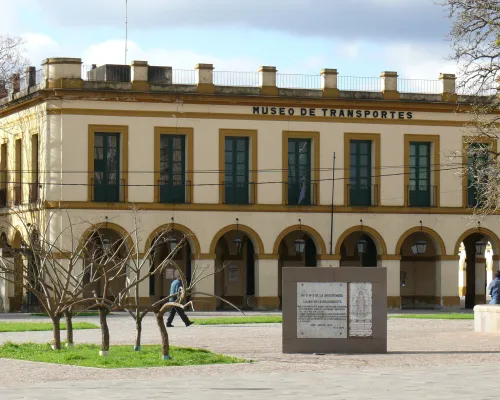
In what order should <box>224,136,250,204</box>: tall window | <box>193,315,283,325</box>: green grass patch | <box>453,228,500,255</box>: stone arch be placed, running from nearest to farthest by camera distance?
<box>193,315,283,325</box>: green grass patch < <box>224,136,250,204</box>: tall window < <box>453,228,500,255</box>: stone arch

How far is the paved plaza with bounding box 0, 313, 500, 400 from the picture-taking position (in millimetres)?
17531

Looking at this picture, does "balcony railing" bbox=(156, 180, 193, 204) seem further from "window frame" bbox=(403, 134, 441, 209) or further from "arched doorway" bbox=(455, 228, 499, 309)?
"arched doorway" bbox=(455, 228, 499, 309)

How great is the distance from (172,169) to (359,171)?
7510mm

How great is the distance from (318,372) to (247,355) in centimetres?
378

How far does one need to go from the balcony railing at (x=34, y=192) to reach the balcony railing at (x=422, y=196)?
14.6m

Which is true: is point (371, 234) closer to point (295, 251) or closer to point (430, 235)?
point (430, 235)

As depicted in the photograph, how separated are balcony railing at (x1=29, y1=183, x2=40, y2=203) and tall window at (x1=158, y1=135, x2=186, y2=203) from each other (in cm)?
463

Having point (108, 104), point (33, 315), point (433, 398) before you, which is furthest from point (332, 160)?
point (433, 398)

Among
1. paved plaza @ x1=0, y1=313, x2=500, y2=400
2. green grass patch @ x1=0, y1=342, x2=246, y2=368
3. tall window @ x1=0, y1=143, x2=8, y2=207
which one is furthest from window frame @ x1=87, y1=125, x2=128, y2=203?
green grass patch @ x1=0, y1=342, x2=246, y2=368

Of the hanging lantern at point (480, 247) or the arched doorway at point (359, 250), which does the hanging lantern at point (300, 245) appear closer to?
the arched doorway at point (359, 250)

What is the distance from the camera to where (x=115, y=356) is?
23.1 meters

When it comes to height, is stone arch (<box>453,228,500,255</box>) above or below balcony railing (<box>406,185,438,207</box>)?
below

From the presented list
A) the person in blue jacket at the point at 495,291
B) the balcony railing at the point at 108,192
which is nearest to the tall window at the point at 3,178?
the balcony railing at the point at 108,192

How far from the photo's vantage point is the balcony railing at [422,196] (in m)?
55.1
